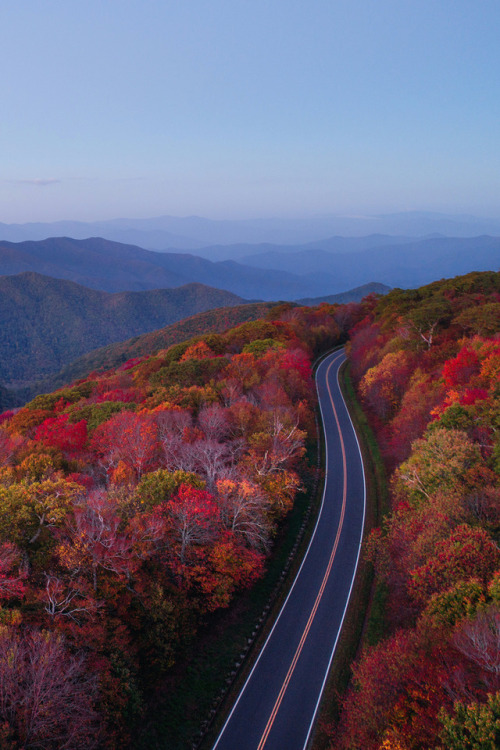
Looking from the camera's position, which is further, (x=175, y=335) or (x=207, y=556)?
(x=175, y=335)

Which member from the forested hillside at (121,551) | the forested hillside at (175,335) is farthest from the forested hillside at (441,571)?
the forested hillside at (175,335)

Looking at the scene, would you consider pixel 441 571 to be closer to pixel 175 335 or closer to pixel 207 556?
pixel 207 556

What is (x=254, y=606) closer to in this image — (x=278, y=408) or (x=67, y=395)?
(x=278, y=408)

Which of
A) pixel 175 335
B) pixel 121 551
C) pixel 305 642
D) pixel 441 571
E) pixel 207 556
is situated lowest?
pixel 305 642

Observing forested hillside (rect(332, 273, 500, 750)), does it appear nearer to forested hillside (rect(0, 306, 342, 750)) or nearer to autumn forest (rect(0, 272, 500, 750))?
autumn forest (rect(0, 272, 500, 750))

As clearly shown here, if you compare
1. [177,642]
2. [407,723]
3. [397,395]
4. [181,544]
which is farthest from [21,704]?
[397,395]

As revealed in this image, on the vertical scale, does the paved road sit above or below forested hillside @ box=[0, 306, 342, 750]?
below

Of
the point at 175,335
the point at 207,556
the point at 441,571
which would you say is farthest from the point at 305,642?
the point at 175,335

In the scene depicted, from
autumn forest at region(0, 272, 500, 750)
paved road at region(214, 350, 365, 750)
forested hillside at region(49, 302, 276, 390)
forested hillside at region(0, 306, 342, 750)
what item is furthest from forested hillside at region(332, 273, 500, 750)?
forested hillside at region(49, 302, 276, 390)
